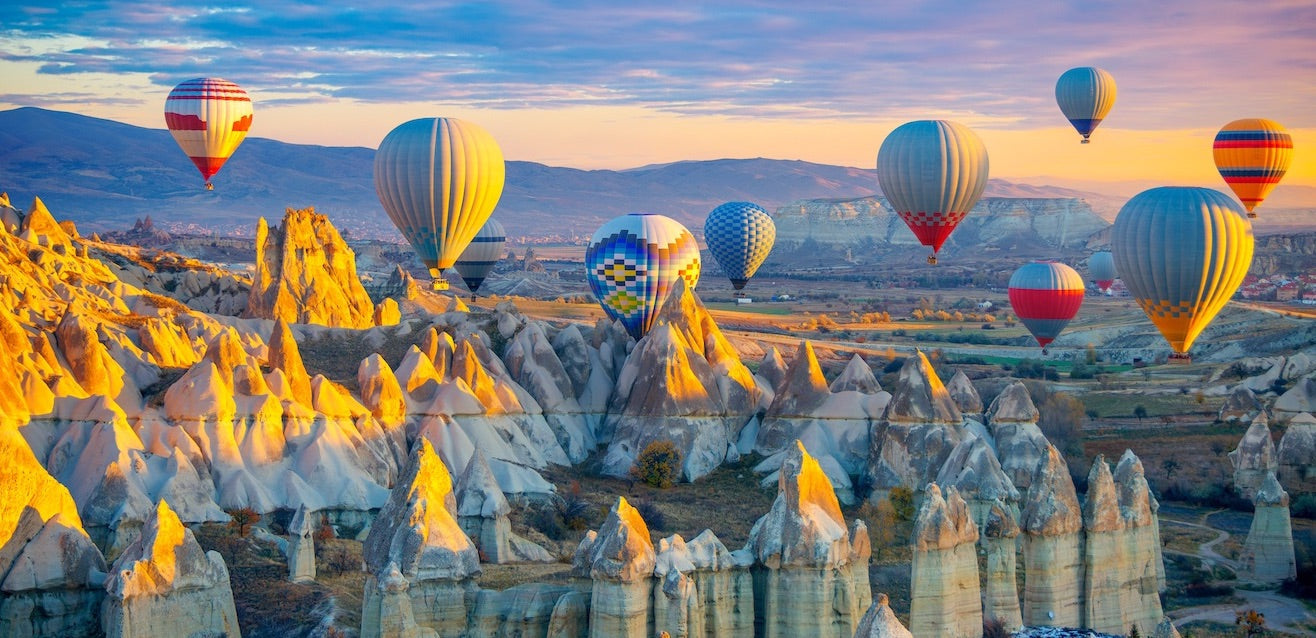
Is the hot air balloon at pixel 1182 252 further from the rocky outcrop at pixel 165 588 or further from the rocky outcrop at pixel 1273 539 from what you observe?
the rocky outcrop at pixel 165 588

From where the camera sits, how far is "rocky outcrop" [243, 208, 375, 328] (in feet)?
170

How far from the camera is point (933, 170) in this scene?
48.4 m

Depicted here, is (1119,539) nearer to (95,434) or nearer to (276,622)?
(276,622)

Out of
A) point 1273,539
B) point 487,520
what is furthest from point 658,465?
point 1273,539

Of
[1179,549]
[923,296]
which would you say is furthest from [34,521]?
[923,296]

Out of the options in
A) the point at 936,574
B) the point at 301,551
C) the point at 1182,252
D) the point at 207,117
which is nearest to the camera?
the point at 936,574

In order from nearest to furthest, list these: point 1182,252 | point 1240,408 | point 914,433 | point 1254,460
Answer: point 914,433 < point 1182,252 < point 1254,460 < point 1240,408

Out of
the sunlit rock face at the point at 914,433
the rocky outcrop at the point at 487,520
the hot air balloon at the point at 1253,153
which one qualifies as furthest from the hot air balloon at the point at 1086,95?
the rocky outcrop at the point at 487,520

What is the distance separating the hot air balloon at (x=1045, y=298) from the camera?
5459 cm

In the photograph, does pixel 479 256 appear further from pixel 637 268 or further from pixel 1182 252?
pixel 1182 252

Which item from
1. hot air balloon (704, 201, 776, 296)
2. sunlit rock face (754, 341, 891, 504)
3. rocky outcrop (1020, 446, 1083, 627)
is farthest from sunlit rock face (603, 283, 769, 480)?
hot air balloon (704, 201, 776, 296)

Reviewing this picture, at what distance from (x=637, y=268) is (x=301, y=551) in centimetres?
2131

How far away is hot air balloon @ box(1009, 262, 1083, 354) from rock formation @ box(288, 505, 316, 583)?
31.3 m

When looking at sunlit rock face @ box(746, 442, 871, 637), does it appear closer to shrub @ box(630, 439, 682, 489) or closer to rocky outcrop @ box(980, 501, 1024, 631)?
rocky outcrop @ box(980, 501, 1024, 631)
